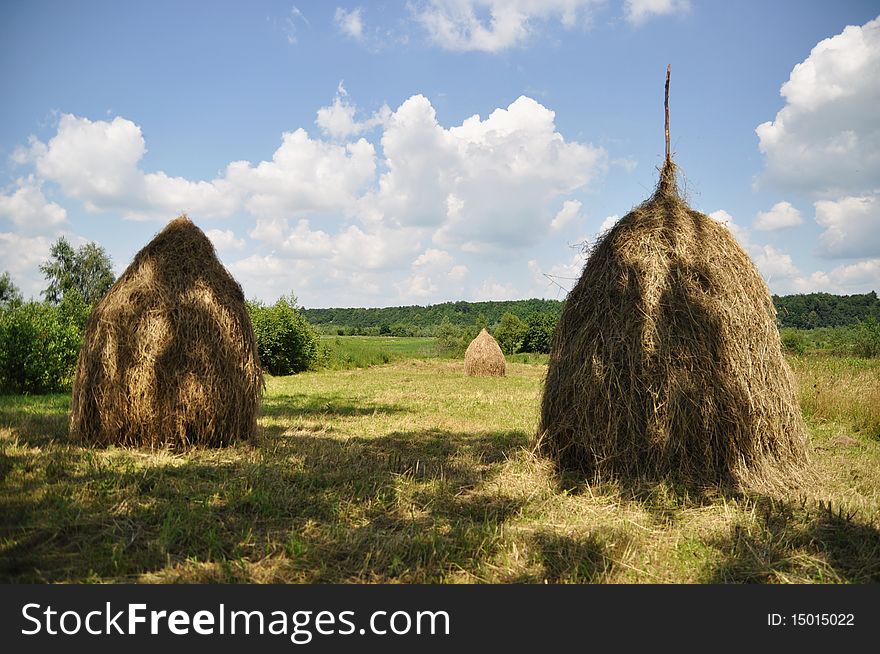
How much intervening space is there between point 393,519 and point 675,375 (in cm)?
361

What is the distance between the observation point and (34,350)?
54.1 feet

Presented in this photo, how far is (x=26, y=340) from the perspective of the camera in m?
16.4

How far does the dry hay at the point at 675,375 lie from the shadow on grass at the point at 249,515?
150 centimetres

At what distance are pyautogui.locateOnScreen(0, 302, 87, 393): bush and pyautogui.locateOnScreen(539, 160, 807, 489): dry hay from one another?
54.8ft

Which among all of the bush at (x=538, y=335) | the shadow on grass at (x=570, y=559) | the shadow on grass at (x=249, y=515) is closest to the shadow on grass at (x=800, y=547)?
the shadow on grass at (x=570, y=559)

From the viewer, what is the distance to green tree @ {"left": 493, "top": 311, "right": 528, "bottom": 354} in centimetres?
5547

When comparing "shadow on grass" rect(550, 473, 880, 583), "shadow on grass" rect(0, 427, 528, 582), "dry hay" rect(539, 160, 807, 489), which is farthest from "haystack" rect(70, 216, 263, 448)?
"shadow on grass" rect(550, 473, 880, 583)

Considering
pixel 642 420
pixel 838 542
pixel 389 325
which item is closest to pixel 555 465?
pixel 642 420

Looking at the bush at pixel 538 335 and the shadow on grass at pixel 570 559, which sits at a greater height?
the bush at pixel 538 335

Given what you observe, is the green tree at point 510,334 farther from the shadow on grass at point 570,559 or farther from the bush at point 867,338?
the shadow on grass at point 570,559

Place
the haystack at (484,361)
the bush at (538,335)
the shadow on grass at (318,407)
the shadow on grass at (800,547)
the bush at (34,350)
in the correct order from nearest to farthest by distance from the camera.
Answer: the shadow on grass at (800,547)
the shadow on grass at (318,407)
the bush at (34,350)
the haystack at (484,361)
the bush at (538,335)

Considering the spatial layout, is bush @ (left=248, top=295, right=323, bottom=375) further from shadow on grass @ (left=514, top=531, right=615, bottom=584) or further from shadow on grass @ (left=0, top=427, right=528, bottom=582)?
shadow on grass @ (left=514, top=531, right=615, bottom=584)

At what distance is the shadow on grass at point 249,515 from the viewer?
420 centimetres

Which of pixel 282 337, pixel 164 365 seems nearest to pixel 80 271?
pixel 282 337
